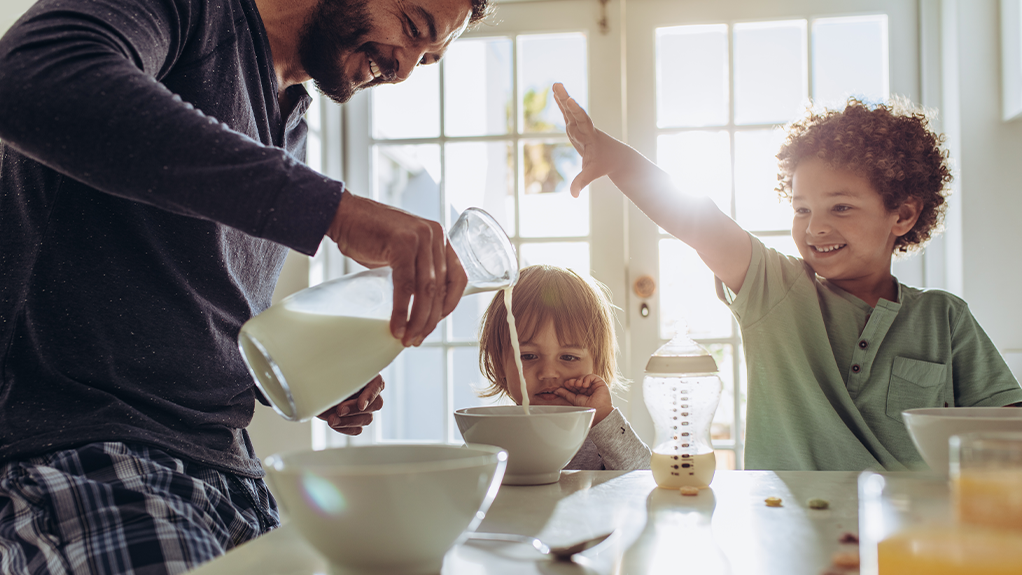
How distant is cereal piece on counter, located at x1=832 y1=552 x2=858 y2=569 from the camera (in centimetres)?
43

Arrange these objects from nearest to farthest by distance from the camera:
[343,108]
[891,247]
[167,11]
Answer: [167,11] < [891,247] < [343,108]

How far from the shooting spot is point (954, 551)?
314 millimetres

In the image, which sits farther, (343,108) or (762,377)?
(343,108)

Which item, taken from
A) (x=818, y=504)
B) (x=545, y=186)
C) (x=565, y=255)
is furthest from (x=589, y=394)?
(x=545, y=186)

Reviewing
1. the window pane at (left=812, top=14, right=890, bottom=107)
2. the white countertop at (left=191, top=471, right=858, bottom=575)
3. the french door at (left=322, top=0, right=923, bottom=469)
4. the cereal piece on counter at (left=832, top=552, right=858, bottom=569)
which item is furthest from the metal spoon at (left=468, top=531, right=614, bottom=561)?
the window pane at (left=812, top=14, right=890, bottom=107)

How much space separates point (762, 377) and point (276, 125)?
0.93m

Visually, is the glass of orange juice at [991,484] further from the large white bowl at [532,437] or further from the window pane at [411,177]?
the window pane at [411,177]

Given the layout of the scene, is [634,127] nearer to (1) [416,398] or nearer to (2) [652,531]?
(1) [416,398]

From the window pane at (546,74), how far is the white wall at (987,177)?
3.64ft

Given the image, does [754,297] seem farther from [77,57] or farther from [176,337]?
[77,57]

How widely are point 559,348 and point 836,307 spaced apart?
517mm

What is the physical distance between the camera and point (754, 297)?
1.25m

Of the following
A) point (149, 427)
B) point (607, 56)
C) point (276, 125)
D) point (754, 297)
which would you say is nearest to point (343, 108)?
point (607, 56)

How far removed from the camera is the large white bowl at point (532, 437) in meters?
0.70
